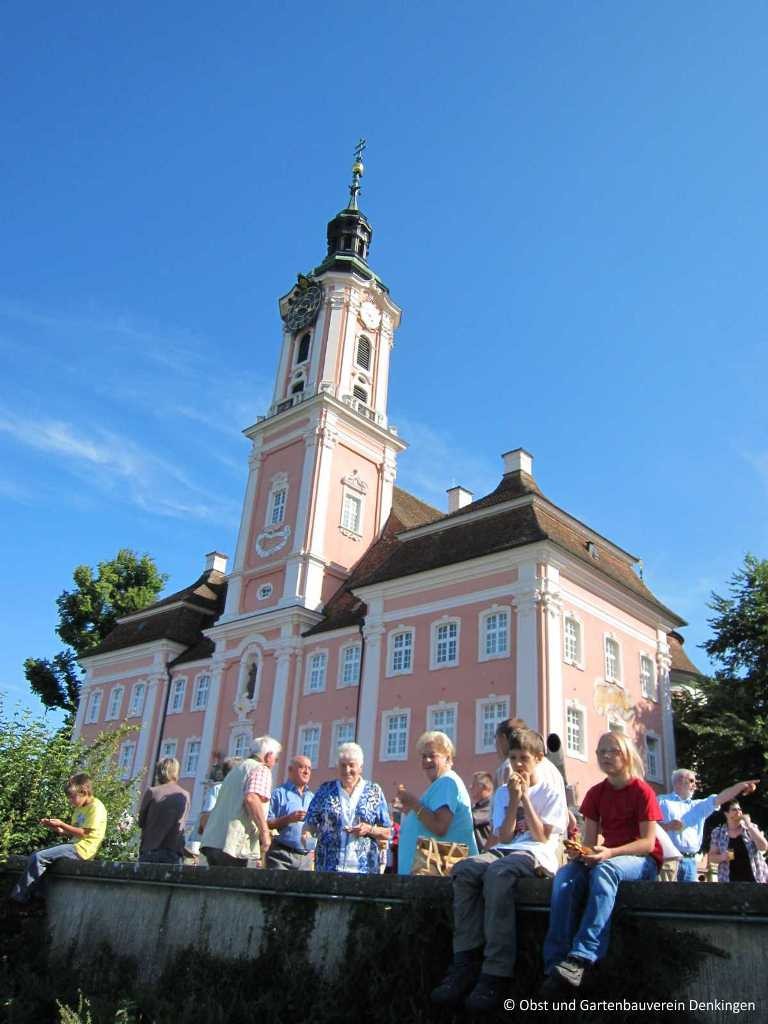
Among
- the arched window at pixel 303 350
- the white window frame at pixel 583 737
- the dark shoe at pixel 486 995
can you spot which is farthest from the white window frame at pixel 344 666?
the dark shoe at pixel 486 995

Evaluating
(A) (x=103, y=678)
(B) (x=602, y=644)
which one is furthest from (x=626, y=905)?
(A) (x=103, y=678)

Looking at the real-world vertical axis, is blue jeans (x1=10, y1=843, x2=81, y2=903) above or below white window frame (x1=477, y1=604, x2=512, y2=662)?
below

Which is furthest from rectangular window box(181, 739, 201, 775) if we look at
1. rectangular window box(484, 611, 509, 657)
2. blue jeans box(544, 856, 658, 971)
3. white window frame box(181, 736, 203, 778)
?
blue jeans box(544, 856, 658, 971)

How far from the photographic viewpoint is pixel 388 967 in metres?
5.23

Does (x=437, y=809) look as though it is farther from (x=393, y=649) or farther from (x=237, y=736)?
(x=237, y=736)

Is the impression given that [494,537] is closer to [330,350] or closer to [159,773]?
[330,350]

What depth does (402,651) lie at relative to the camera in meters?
29.1

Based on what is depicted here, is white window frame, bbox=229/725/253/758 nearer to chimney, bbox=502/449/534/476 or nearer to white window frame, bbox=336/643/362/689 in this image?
white window frame, bbox=336/643/362/689

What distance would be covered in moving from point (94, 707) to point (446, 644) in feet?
71.2

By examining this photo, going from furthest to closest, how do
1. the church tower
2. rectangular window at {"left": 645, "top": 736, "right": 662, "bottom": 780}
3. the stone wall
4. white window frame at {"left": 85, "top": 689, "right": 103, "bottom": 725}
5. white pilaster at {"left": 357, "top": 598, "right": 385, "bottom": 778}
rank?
1. white window frame at {"left": 85, "top": 689, "right": 103, "bottom": 725}
2. the church tower
3. white pilaster at {"left": 357, "top": 598, "right": 385, "bottom": 778}
4. rectangular window at {"left": 645, "top": 736, "right": 662, "bottom": 780}
5. the stone wall

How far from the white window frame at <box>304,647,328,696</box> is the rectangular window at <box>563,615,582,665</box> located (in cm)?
920

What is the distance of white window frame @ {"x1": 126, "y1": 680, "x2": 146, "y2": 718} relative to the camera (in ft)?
129

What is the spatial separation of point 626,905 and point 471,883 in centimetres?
81

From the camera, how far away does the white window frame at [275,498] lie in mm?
37188
